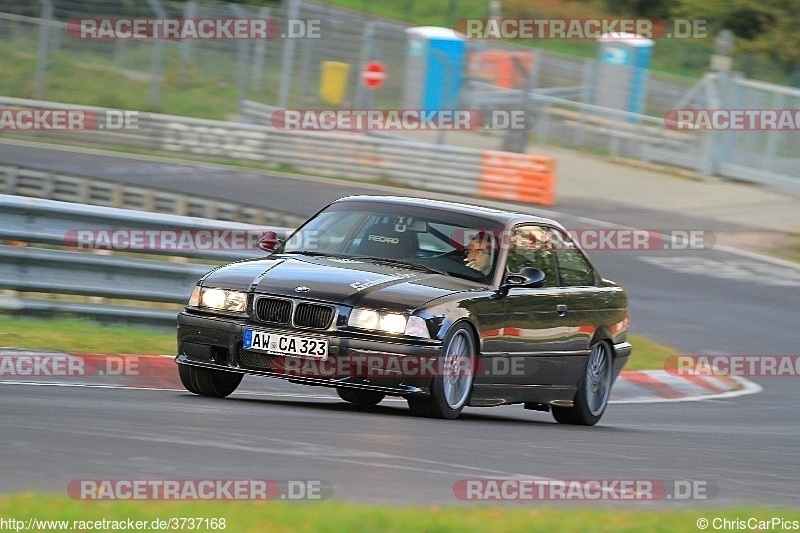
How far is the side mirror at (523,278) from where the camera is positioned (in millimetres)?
10188

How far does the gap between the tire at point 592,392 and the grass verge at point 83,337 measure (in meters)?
3.25

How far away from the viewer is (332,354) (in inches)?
360

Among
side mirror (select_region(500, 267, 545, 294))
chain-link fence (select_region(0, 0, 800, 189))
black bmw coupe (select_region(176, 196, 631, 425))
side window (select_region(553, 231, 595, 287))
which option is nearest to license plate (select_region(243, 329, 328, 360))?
black bmw coupe (select_region(176, 196, 631, 425))

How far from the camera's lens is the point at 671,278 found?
74.9ft

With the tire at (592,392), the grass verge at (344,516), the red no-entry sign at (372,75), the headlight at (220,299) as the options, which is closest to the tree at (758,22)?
the red no-entry sign at (372,75)

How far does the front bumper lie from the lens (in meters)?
9.14

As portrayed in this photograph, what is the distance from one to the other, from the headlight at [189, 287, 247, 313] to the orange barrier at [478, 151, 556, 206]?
783 inches

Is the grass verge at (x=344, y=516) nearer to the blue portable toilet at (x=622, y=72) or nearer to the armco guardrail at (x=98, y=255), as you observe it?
the armco guardrail at (x=98, y=255)

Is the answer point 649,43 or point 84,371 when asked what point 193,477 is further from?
point 649,43

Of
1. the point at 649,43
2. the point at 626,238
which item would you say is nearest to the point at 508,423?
the point at 626,238

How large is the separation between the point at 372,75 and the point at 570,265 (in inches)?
853

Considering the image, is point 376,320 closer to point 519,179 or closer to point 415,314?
point 415,314

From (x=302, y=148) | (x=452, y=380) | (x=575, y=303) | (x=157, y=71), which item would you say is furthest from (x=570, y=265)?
(x=157, y=71)

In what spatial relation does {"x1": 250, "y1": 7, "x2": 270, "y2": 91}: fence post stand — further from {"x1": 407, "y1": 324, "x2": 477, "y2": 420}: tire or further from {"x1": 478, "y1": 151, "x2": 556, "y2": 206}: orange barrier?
{"x1": 407, "y1": 324, "x2": 477, "y2": 420}: tire
